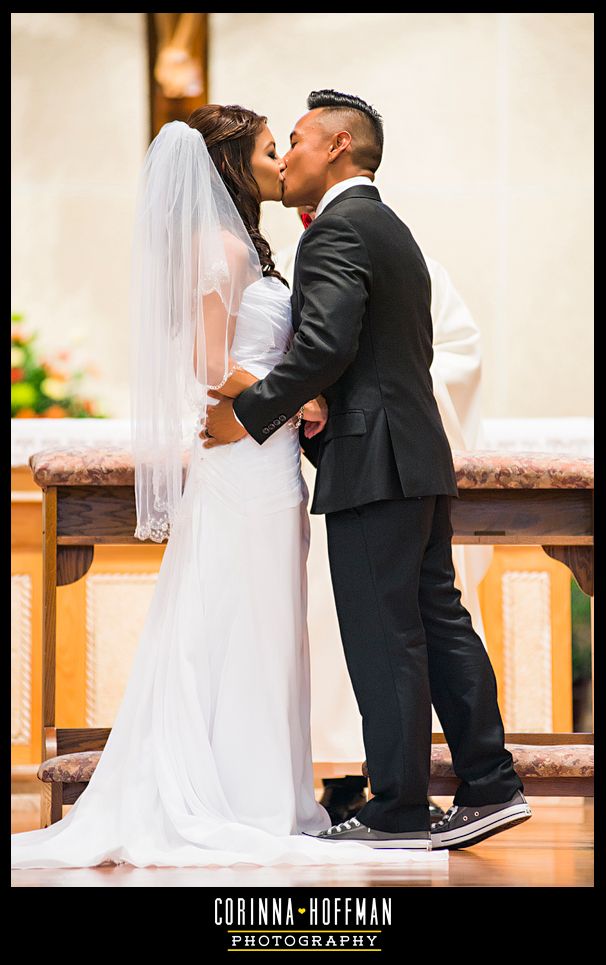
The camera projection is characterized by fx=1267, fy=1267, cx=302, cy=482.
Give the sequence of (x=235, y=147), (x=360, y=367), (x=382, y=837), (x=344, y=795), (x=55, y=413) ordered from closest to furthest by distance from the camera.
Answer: (x=382, y=837)
(x=360, y=367)
(x=235, y=147)
(x=344, y=795)
(x=55, y=413)

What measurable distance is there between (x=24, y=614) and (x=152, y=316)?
211 centimetres

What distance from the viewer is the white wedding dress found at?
3.02m

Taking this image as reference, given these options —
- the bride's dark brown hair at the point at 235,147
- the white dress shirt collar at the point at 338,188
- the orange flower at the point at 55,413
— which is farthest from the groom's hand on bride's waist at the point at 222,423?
the orange flower at the point at 55,413

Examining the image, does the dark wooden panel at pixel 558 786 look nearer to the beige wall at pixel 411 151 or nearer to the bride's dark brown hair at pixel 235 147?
the bride's dark brown hair at pixel 235 147

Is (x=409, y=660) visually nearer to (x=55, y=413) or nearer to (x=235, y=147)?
(x=235, y=147)

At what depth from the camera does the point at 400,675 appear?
118 inches

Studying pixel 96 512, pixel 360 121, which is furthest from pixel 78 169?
pixel 360 121

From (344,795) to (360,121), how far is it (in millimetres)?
2194

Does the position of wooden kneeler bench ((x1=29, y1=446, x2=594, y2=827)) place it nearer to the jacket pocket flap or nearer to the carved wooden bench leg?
the carved wooden bench leg

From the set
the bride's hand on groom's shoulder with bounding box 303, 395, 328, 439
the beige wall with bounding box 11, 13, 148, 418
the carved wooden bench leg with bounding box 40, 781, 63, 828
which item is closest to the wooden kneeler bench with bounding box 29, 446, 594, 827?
the carved wooden bench leg with bounding box 40, 781, 63, 828

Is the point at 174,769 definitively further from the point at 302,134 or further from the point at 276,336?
the point at 302,134

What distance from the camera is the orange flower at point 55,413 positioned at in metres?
5.61

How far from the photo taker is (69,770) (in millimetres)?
3508

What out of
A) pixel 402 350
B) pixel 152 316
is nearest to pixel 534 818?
pixel 402 350
